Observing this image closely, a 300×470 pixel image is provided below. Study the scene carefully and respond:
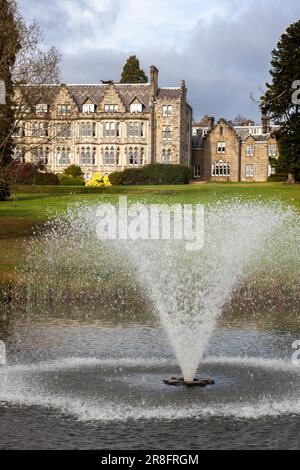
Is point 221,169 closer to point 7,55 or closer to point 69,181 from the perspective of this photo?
point 69,181

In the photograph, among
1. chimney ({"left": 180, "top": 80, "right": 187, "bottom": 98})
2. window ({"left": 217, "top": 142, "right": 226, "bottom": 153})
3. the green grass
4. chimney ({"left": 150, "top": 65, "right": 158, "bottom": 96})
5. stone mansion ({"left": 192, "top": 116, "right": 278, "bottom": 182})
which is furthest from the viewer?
window ({"left": 217, "top": 142, "right": 226, "bottom": 153})

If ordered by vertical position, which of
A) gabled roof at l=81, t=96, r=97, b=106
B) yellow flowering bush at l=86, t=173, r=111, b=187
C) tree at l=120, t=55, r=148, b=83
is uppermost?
tree at l=120, t=55, r=148, b=83

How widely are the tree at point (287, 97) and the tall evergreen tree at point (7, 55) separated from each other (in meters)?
31.3

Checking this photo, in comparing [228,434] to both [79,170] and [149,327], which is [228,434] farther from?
[79,170]

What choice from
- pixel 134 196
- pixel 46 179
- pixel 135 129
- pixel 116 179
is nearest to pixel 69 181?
pixel 46 179

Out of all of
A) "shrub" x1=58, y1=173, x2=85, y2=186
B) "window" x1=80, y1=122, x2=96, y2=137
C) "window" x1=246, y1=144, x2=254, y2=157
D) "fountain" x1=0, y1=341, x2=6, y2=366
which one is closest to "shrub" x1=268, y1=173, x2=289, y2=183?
"window" x1=246, y1=144, x2=254, y2=157

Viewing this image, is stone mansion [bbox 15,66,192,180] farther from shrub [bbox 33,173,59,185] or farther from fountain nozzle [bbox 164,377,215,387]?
fountain nozzle [bbox 164,377,215,387]

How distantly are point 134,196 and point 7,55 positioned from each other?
2297 centimetres

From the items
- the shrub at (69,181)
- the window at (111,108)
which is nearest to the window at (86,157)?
the window at (111,108)

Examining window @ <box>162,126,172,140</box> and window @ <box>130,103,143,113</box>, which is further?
window @ <box>162,126,172,140</box>

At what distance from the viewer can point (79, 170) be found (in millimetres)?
84062

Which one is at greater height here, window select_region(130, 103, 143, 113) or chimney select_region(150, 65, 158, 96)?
chimney select_region(150, 65, 158, 96)

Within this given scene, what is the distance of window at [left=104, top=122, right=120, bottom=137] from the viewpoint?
90.8 metres

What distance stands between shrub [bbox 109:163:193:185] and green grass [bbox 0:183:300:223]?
1724 cm
